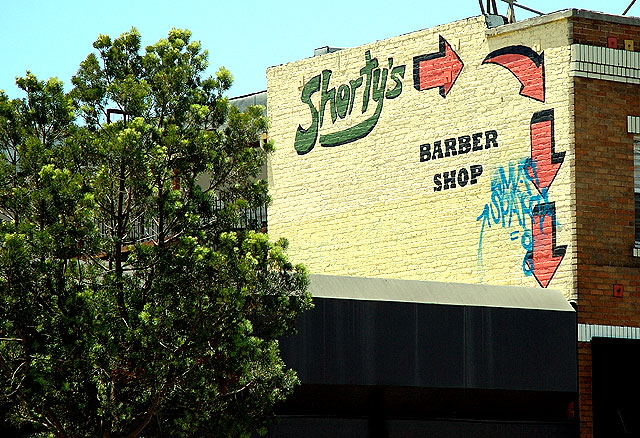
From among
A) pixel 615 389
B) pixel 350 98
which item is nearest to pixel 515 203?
pixel 615 389

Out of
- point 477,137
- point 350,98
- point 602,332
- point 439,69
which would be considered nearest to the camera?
point 602,332

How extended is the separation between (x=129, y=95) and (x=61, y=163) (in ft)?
3.61

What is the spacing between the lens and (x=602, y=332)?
65.4ft

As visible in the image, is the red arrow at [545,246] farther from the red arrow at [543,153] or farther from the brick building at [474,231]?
the red arrow at [543,153]

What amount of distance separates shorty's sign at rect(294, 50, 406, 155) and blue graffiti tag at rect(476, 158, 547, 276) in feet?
10.5

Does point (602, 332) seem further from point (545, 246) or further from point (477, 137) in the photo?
point (477, 137)

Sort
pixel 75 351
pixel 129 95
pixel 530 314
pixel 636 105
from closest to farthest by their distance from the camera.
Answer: pixel 75 351, pixel 129 95, pixel 530 314, pixel 636 105

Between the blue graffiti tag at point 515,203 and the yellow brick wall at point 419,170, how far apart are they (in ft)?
0.09

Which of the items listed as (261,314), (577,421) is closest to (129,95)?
(261,314)

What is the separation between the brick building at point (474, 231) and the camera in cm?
1830

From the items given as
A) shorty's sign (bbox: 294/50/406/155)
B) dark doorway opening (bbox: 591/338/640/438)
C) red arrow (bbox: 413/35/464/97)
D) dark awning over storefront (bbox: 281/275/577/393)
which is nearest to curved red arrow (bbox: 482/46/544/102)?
red arrow (bbox: 413/35/464/97)

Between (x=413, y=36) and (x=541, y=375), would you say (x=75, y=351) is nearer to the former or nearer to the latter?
(x=541, y=375)

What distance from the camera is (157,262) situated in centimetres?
1291

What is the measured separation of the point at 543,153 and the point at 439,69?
309 centimetres
